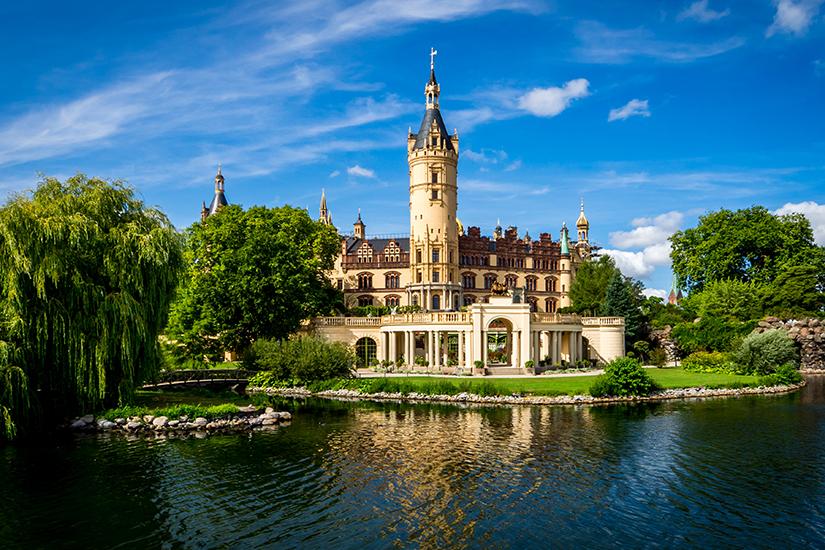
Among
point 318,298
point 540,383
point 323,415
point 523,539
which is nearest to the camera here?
point 523,539

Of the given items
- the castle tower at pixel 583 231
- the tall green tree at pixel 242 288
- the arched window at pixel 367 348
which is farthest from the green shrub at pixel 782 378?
the castle tower at pixel 583 231

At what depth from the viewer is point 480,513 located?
1644 cm

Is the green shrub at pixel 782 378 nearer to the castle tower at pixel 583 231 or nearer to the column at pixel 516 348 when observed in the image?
the column at pixel 516 348

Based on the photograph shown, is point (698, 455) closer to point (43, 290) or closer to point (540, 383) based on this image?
point (540, 383)

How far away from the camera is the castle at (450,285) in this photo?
4828 centimetres

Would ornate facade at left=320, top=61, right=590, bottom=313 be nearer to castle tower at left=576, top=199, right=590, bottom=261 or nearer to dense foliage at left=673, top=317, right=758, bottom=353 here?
castle tower at left=576, top=199, right=590, bottom=261

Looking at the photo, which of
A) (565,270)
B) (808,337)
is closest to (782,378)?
(808,337)

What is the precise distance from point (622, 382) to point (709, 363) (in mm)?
17457

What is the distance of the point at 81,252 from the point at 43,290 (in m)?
2.63

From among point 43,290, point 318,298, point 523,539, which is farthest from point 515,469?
point 318,298

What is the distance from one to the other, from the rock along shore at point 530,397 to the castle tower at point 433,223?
3643 cm

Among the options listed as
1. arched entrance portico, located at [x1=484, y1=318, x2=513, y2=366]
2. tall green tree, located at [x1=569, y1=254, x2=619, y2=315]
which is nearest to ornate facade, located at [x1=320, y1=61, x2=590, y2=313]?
tall green tree, located at [x1=569, y1=254, x2=619, y2=315]

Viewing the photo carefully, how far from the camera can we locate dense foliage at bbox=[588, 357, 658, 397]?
3607cm

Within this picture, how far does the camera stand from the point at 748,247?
2731 inches
